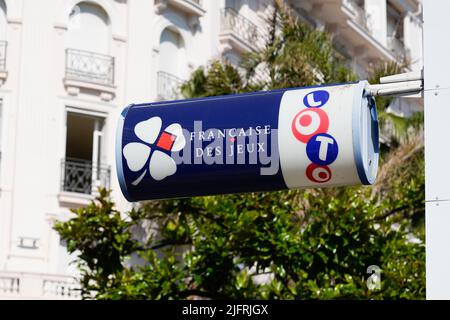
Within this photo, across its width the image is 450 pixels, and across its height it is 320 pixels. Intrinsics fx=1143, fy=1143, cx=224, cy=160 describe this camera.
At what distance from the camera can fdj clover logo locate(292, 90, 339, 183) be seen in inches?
244

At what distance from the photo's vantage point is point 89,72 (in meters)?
28.9

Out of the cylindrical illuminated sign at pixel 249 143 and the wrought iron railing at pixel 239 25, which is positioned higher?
the wrought iron railing at pixel 239 25

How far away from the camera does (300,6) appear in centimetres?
3794

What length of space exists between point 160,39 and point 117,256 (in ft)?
34.0

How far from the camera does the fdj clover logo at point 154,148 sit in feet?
21.6

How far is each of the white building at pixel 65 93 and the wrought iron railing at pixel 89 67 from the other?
26mm

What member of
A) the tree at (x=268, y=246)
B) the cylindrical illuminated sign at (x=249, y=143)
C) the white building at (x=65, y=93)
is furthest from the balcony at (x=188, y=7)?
the cylindrical illuminated sign at (x=249, y=143)

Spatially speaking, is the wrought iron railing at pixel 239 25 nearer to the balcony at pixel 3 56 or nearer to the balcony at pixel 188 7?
the balcony at pixel 188 7

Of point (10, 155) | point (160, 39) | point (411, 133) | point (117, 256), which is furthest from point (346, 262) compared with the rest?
point (160, 39)

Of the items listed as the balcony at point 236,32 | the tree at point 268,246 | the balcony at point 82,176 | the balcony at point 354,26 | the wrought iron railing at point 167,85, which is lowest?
the tree at point 268,246

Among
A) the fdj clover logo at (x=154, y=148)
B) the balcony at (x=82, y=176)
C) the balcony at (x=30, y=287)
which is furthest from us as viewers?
the balcony at (x=82, y=176)
